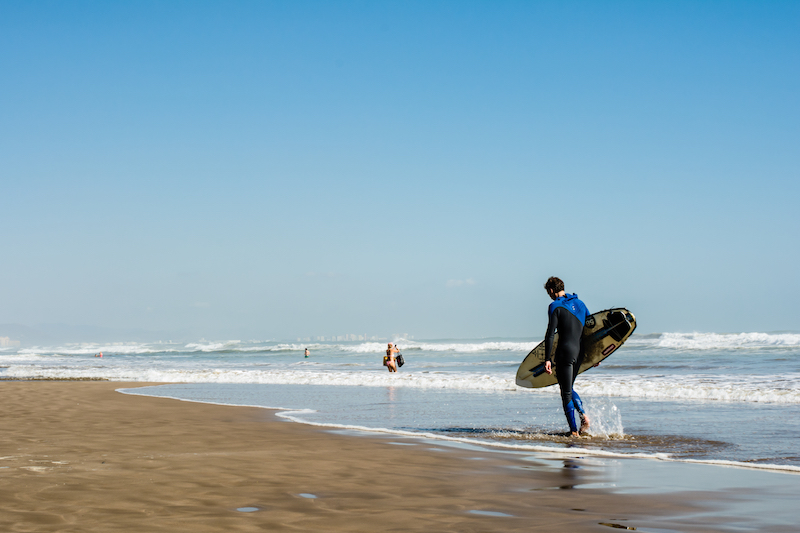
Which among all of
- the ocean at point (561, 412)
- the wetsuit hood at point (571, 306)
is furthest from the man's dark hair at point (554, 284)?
the ocean at point (561, 412)

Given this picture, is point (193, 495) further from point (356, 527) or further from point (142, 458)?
point (142, 458)

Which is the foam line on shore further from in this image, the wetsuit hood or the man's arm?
the wetsuit hood

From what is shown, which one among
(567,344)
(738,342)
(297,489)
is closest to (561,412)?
(567,344)

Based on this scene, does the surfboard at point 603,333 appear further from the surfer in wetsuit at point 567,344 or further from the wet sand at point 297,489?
the wet sand at point 297,489

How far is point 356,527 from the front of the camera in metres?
4.00

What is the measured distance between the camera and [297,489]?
17.0 ft

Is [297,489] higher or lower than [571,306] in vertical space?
lower

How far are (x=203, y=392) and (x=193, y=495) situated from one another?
1351 cm

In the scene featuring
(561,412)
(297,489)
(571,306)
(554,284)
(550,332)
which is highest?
(554,284)

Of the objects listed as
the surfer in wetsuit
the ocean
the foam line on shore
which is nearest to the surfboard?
the ocean

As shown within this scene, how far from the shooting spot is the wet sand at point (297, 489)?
4.09m

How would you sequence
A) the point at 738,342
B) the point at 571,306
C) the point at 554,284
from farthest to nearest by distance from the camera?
the point at 738,342 < the point at 554,284 < the point at 571,306

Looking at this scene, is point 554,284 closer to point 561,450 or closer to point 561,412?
point 561,450

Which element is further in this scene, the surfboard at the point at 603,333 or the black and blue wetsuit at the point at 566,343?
the surfboard at the point at 603,333
